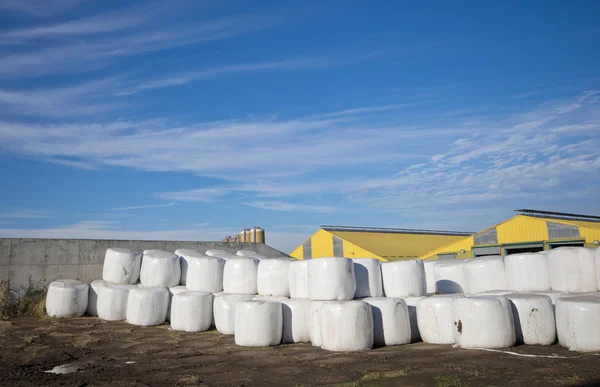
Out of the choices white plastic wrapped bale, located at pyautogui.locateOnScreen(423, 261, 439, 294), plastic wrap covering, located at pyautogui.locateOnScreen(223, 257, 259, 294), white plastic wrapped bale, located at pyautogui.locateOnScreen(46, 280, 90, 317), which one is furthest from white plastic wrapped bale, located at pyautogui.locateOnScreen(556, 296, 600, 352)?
white plastic wrapped bale, located at pyautogui.locateOnScreen(46, 280, 90, 317)

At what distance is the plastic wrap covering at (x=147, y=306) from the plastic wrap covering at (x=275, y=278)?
263 cm

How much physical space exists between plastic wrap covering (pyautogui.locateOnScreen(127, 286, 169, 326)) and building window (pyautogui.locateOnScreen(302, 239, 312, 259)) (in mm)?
26899

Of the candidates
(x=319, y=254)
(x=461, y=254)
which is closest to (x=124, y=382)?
(x=461, y=254)

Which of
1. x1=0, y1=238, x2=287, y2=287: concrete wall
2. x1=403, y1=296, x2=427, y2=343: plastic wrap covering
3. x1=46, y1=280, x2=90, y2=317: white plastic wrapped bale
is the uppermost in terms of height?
x1=0, y1=238, x2=287, y2=287: concrete wall

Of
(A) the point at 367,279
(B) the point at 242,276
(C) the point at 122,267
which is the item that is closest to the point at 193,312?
(B) the point at 242,276

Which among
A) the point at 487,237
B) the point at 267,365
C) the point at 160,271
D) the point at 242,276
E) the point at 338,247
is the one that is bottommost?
the point at 267,365

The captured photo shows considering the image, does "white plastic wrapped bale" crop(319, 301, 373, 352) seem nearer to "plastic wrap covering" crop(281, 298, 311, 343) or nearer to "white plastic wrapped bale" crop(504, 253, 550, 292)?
"plastic wrap covering" crop(281, 298, 311, 343)

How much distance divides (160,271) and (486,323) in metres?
7.91

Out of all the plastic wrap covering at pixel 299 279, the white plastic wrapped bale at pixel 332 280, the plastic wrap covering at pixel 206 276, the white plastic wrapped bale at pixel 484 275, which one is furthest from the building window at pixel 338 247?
the white plastic wrapped bale at pixel 332 280

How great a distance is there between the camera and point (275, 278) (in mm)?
10031

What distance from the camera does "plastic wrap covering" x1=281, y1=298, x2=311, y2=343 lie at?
865 centimetres

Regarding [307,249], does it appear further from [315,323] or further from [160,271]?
[315,323]

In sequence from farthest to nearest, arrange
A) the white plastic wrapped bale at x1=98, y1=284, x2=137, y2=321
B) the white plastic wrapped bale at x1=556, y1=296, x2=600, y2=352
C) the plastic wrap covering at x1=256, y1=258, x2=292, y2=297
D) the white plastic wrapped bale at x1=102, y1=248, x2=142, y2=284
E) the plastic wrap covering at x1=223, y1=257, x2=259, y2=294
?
1. the white plastic wrapped bale at x1=102, y1=248, x2=142, y2=284
2. the white plastic wrapped bale at x1=98, y1=284, x2=137, y2=321
3. the plastic wrap covering at x1=223, y1=257, x2=259, y2=294
4. the plastic wrap covering at x1=256, y1=258, x2=292, y2=297
5. the white plastic wrapped bale at x1=556, y1=296, x2=600, y2=352

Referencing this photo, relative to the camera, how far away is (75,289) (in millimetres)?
12297
